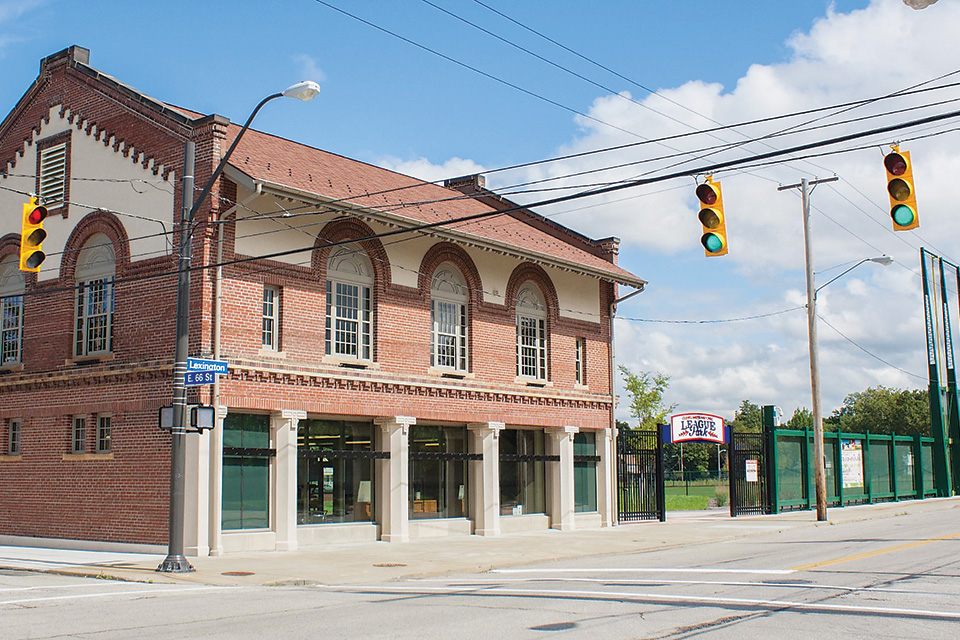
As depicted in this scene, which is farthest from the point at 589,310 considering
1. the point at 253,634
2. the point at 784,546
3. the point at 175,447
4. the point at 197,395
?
the point at 253,634

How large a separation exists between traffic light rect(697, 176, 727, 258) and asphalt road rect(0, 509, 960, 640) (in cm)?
501

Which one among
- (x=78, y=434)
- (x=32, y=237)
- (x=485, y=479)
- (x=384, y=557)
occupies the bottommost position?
(x=384, y=557)

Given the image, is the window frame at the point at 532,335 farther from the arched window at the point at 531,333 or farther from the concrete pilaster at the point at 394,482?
the concrete pilaster at the point at 394,482

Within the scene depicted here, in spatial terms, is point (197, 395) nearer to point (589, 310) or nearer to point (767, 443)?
point (589, 310)

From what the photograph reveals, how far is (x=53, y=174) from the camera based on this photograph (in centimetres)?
2538

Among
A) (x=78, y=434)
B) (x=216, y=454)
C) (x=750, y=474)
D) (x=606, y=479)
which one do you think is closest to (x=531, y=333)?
(x=606, y=479)

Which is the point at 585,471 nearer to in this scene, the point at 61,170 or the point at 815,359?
the point at 815,359

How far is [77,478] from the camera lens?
23.2 meters

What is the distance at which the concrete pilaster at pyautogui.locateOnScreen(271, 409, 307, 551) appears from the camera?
22.0m

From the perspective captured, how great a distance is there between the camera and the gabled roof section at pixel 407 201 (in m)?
22.9

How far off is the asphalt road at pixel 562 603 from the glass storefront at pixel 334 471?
249 inches

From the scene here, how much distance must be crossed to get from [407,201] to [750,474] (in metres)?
16.0

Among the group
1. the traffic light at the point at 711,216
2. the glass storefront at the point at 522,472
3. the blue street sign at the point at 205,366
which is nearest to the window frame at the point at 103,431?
the blue street sign at the point at 205,366

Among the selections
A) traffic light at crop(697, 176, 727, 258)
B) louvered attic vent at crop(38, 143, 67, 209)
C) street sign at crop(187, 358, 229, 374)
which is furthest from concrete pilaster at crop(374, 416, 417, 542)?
traffic light at crop(697, 176, 727, 258)
